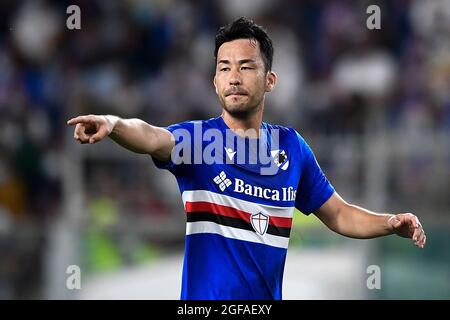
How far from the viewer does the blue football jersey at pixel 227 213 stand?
495 centimetres

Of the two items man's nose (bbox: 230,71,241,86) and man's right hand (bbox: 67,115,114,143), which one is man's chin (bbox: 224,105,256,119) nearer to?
man's nose (bbox: 230,71,241,86)

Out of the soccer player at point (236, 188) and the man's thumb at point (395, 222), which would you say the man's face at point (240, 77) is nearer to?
the soccer player at point (236, 188)

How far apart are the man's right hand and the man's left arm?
195cm

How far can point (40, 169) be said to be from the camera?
35.5ft

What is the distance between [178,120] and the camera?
38.2ft

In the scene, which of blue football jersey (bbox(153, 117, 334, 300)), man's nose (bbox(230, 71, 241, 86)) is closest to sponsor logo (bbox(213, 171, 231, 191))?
blue football jersey (bbox(153, 117, 334, 300))

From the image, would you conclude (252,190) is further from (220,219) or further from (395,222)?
(395,222)

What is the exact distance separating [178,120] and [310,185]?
244 inches

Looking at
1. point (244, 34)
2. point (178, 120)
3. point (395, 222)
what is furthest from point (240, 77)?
point (178, 120)

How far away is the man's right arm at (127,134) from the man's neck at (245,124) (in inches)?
18.2
